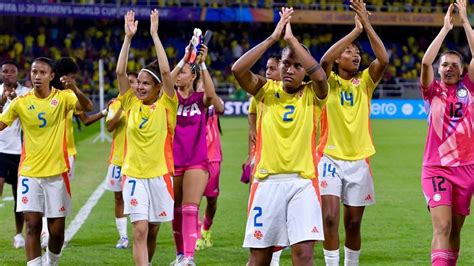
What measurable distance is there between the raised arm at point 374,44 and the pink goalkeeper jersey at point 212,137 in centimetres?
342

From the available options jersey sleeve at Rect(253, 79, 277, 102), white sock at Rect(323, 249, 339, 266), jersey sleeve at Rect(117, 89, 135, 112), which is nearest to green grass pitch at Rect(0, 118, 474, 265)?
white sock at Rect(323, 249, 339, 266)

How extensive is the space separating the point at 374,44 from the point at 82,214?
7.90m

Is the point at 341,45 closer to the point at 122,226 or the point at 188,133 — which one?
the point at 188,133

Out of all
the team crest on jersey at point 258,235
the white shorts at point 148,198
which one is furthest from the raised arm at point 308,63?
the white shorts at point 148,198

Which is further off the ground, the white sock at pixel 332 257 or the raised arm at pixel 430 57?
the raised arm at pixel 430 57

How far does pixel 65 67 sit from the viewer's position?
34.2 ft

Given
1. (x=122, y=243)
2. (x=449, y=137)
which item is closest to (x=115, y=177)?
(x=122, y=243)

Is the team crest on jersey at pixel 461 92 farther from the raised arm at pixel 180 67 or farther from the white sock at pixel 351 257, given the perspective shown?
the raised arm at pixel 180 67

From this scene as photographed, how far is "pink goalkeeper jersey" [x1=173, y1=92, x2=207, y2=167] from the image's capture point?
11039 mm

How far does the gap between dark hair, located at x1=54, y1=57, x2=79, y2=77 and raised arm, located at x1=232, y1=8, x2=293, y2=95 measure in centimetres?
307

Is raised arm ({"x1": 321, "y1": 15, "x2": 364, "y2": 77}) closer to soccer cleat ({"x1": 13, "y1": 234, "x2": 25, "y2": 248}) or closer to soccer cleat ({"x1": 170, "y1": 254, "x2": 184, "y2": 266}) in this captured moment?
soccer cleat ({"x1": 170, "y1": 254, "x2": 184, "y2": 266})

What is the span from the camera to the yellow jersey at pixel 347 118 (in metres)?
9.67

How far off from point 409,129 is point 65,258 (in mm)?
29690

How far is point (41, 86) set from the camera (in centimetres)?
1003
